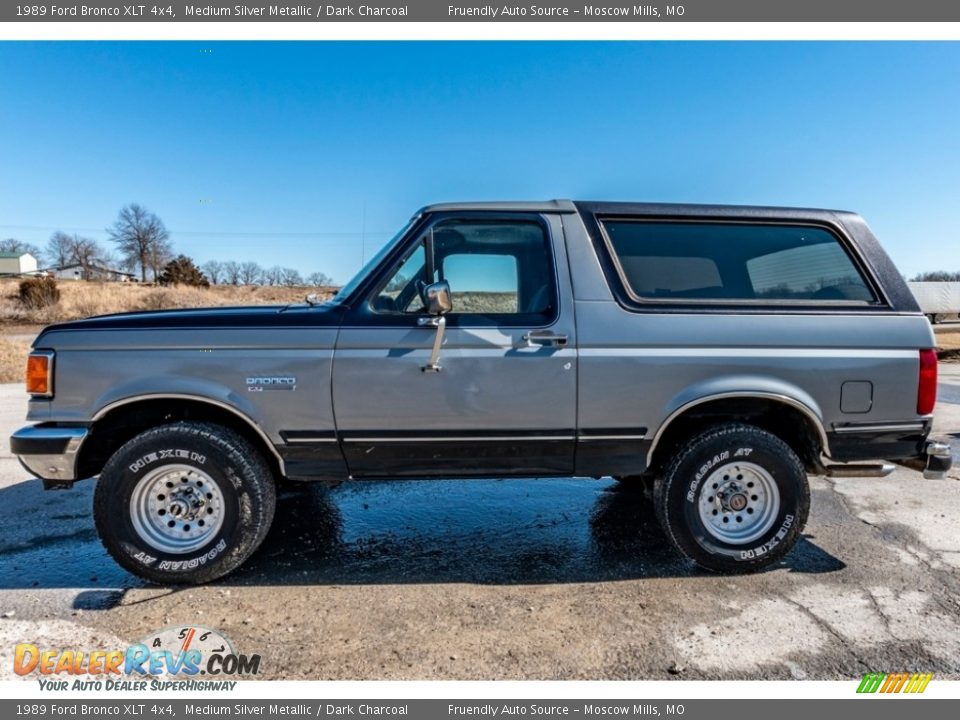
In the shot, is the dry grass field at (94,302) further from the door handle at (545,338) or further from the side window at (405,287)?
the door handle at (545,338)

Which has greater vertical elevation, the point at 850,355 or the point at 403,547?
the point at 850,355

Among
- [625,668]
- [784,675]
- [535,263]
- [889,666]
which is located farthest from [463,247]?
[889,666]

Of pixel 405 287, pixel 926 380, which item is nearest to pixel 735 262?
pixel 926 380

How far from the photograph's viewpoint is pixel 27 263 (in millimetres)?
92375

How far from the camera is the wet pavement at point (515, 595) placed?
245 centimetres

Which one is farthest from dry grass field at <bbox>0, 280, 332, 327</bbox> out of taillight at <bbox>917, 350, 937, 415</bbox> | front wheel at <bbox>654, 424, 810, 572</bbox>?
taillight at <bbox>917, 350, 937, 415</bbox>

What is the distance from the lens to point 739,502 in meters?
3.23

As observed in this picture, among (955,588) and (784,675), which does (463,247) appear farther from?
(955,588)

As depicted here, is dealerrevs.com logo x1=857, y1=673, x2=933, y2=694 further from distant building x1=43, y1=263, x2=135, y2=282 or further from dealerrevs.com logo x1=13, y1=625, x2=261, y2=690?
distant building x1=43, y1=263, x2=135, y2=282

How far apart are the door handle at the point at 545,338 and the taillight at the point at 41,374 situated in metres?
2.67

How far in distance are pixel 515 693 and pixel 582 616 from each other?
0.64 m

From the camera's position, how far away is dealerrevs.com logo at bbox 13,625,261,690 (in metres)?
2.33

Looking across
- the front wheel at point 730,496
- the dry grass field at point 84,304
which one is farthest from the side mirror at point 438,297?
the dry grass field at point 84,304

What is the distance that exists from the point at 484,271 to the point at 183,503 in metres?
2.23
